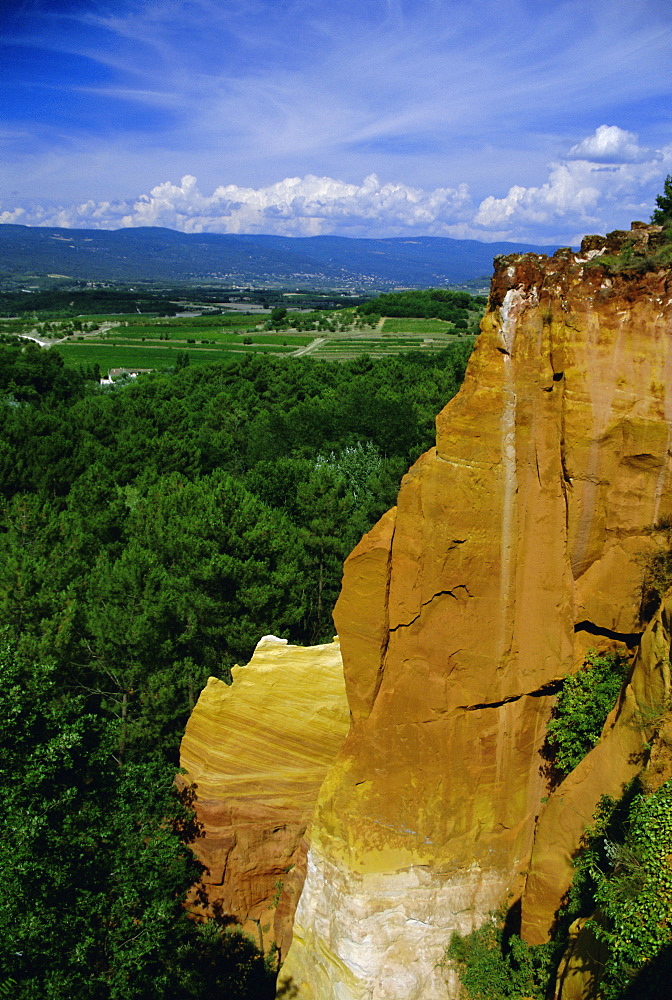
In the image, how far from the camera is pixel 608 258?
11.4 meters

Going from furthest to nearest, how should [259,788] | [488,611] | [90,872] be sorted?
[259,788] < [90,872] < [488,611]

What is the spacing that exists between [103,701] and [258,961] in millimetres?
9002

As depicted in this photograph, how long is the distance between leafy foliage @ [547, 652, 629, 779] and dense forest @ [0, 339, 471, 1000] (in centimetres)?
859

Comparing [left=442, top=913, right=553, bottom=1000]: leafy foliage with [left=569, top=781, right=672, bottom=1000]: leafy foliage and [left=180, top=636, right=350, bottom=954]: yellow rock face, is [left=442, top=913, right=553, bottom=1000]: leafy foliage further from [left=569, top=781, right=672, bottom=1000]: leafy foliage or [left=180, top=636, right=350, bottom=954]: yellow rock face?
[left=180, top=636, right=350, bottom=954]: yellow rock face

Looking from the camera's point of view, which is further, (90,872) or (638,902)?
(90,872)

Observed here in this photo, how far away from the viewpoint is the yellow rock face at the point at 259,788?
1681cm

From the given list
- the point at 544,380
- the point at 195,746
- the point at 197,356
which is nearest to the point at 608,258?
the point at 544,380

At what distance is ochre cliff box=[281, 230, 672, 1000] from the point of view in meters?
11.3

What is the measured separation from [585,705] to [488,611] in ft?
7.40

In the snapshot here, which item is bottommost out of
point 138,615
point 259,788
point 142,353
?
point 259,788

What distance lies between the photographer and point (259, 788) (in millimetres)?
16875

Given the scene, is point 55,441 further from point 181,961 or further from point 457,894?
point 457,894

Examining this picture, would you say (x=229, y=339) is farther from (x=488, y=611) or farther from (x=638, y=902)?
(x=638, y=902)

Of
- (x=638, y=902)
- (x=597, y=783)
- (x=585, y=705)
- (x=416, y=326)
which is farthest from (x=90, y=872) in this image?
(x=416, y=326)
